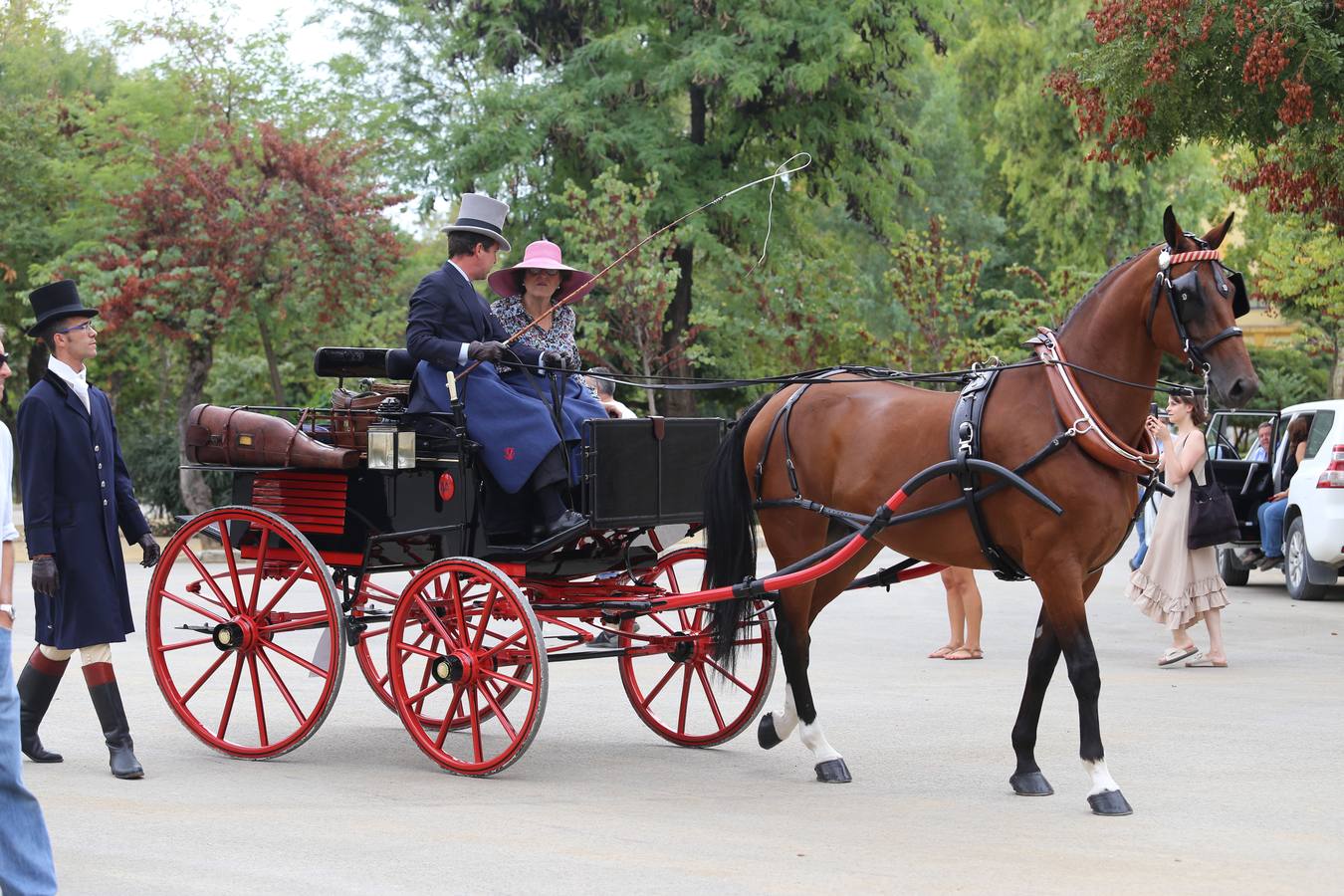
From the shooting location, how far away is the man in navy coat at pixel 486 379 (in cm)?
766

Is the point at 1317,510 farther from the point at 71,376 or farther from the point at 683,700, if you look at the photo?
the point at 71,376

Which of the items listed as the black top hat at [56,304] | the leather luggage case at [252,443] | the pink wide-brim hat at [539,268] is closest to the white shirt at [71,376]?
the black top hat at [56,304]

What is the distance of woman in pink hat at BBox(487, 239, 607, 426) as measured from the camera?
841 cm

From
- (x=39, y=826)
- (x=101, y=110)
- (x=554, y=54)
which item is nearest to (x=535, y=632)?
(x=39, y=826)

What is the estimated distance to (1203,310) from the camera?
660 cm

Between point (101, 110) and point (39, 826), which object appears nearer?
point (39, 826)

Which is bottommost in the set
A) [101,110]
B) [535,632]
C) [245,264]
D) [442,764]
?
[442,764]

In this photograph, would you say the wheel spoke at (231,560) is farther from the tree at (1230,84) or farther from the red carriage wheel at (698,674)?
the tree at (1230,84)

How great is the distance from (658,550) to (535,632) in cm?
170

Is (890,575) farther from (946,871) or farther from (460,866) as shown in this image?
(460,866)

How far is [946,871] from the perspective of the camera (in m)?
5.62

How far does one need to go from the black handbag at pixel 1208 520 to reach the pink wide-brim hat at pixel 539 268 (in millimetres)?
5161

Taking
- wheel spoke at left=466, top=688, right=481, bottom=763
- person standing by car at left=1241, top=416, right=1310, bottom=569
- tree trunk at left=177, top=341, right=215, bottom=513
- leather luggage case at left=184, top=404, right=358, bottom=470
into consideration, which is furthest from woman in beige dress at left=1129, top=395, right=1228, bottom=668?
tree trunk at left=177, top=341, right=215, bottom=513

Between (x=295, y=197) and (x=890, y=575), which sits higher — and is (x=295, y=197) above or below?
above
